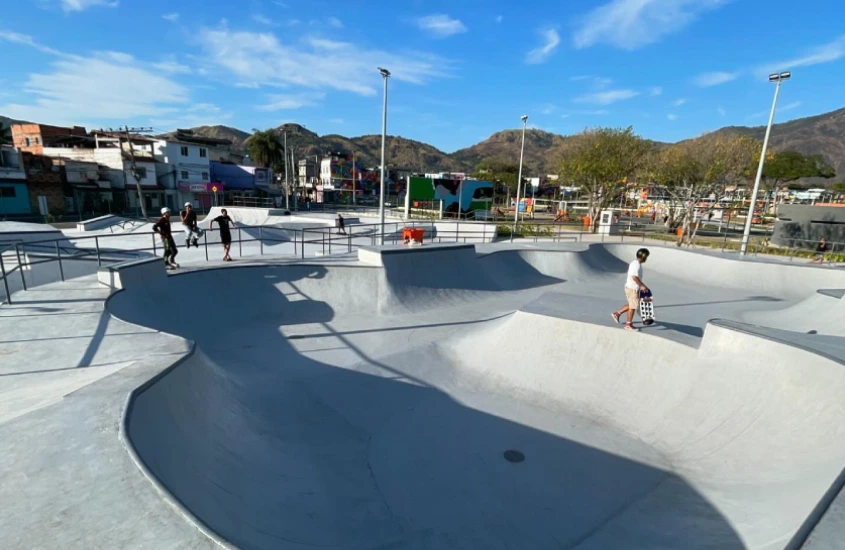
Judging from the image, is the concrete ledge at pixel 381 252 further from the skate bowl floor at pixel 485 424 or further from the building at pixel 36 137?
the building at pixel 36 137

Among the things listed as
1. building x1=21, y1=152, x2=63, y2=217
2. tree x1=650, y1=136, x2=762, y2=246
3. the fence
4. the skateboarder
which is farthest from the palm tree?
the skateboarder

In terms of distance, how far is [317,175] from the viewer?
272 feet

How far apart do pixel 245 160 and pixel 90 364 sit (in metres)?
75.2

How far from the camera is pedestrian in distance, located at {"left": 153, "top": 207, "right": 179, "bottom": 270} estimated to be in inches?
407

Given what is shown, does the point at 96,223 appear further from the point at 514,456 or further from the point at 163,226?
the point at 514,456

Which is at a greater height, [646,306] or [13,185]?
[13,185]

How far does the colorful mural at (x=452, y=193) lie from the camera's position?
115 ft

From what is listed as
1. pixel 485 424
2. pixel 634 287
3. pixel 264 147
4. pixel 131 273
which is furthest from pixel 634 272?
pixel 264 147

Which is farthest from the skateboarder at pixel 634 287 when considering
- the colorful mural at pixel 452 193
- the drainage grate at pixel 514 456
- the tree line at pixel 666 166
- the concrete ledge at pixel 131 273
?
the colorful mural at pixel 452 193

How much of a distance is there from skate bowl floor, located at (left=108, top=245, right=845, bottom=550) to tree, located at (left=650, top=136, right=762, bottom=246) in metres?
21.1

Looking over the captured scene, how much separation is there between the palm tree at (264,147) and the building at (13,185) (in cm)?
4147

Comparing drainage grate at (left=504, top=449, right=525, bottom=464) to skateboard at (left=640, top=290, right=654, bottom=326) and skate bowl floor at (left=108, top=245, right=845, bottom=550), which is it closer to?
skate bowl floor at (left=108, top=245, right=845, bottom=550)

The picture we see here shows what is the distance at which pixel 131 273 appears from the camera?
30.4 feet

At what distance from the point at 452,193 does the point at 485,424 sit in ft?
102
